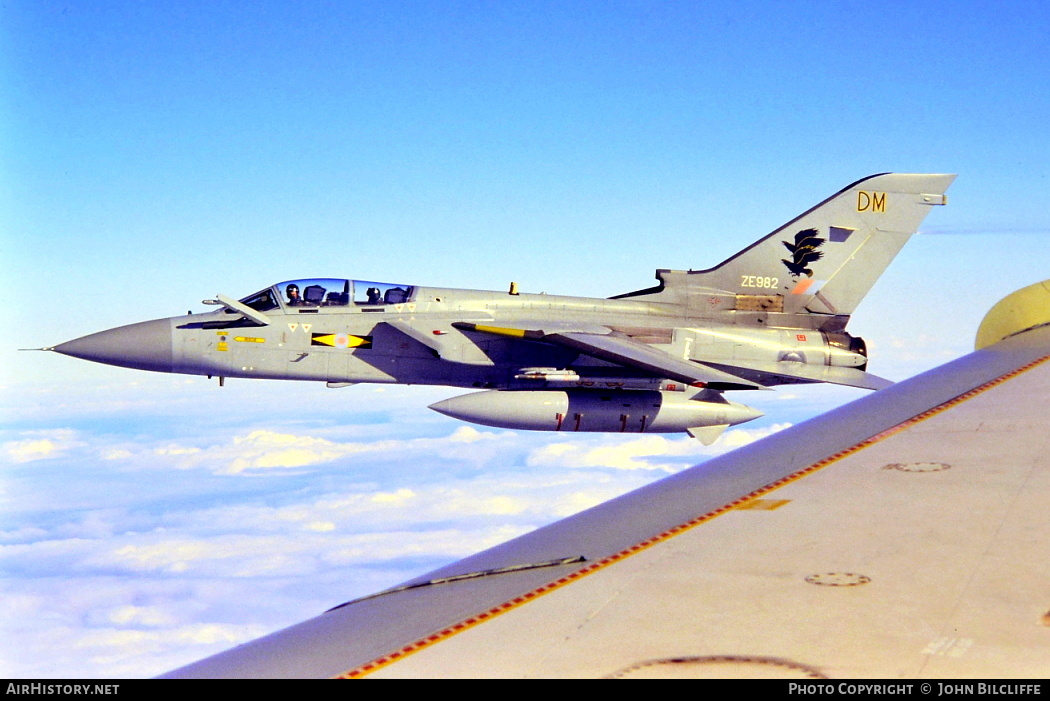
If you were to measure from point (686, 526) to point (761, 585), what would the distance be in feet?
3.04

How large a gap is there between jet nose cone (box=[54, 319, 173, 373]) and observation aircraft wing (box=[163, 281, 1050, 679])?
13.8 metres

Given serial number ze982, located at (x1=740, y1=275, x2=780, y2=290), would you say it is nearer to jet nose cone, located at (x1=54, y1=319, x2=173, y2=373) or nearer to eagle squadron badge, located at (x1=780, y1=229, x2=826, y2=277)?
eagle squadron badge, located at (x1=780, y1=229, x2=826, y2=277)

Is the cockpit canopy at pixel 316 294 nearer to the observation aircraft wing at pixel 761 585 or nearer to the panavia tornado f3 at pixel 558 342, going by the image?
the panavia tornado f3 at pixel 558 342

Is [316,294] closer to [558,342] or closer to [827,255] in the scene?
[558,342]

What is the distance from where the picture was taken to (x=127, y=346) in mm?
17297

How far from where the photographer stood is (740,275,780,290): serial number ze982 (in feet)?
66.9

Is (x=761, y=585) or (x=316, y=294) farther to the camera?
(x=316, y=294)

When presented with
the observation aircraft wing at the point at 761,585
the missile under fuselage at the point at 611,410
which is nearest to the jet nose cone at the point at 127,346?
the missile under fuselage at the point at 611,410

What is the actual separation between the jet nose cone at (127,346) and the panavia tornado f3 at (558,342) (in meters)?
0.03

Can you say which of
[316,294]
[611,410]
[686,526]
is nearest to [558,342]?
[611,410]

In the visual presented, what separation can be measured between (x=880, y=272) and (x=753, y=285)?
3082 millimetres

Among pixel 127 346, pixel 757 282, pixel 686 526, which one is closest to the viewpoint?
pixel 686 526

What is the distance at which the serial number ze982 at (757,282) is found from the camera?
66.9ft
